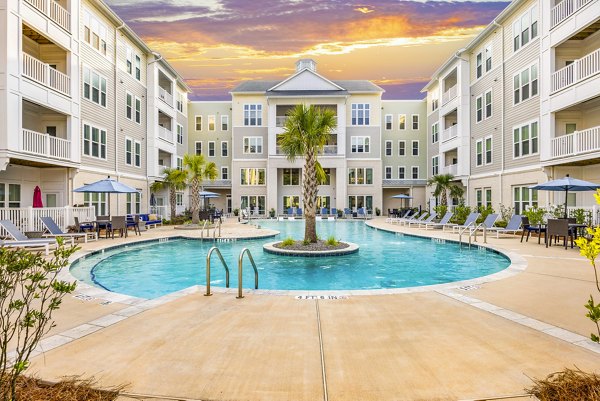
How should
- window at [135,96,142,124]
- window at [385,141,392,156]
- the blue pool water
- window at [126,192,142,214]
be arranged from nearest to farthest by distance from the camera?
the blue pool water, window at [126,192,142,214], window at [135,96,142,124], window at [385,141,392,156]

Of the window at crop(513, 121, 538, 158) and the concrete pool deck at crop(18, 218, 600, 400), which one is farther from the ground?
the window at crop(513, 121, 538, 158)

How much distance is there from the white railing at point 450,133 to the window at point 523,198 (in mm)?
8374

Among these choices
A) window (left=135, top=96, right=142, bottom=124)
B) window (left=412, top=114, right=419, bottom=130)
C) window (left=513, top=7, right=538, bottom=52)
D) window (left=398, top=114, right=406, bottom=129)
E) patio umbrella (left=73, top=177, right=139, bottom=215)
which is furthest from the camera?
window (left=398, top=114, right=406, bottom=129)

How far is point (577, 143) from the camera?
1627 centimetres

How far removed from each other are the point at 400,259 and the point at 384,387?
9.83m

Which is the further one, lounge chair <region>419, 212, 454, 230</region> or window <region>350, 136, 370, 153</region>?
window <region>350, 136, 370, 153</region>

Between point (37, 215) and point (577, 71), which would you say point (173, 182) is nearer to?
point (37, 215)

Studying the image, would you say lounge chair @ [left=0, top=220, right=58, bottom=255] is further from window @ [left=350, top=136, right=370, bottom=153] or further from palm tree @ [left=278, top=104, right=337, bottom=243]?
window @ [left=350, top=136, right=370, bottom=153]

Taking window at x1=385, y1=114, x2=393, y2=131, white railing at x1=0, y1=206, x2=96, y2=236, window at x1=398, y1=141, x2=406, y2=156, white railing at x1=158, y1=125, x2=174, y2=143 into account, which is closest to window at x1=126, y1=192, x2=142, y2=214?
white railing at x1=158, y1=125, x2=174, y2=143

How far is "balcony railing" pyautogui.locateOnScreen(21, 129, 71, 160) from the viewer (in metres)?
14.8

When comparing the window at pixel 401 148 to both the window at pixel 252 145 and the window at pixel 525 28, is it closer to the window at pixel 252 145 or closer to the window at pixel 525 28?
the window at pixel 252 145

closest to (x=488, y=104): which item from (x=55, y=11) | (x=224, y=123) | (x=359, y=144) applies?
(x=359, y=144)

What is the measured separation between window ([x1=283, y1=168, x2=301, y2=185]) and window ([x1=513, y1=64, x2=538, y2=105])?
2259cm

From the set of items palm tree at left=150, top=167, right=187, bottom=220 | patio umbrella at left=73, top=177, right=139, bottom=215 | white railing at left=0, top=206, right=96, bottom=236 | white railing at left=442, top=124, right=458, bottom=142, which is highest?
white railing at left=442, top=124, right=458, bottom=142
